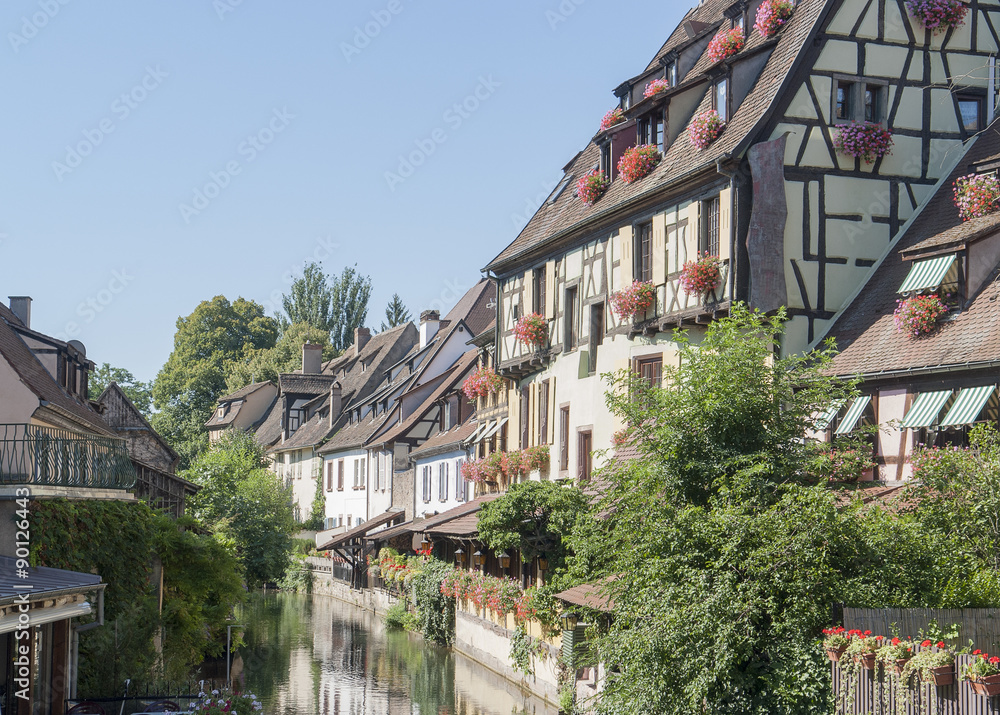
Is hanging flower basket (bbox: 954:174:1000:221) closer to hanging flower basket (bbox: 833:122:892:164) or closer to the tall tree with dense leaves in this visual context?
hanging flower basket (bbox: 833:122:892:164)

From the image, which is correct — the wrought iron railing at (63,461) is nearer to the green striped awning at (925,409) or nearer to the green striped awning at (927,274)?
the green striped awning at (925,409)

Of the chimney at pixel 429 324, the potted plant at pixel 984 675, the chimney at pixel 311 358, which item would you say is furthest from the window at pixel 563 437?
the chimney at pixel 311 358

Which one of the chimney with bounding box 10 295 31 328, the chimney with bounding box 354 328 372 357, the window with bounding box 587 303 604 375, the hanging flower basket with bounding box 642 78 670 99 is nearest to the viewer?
the hanging flower basket with bounding box 642 78 670 99

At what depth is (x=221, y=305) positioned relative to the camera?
2968 inches

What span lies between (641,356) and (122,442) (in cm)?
935

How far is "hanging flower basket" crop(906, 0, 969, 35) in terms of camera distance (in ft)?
64.6

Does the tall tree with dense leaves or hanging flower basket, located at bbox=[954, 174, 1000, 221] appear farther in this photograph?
the tall tree with dense leaves

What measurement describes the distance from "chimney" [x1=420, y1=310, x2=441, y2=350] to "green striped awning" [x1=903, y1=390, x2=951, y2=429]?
34907 millimetres

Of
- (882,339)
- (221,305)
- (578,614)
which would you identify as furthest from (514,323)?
(221,305)

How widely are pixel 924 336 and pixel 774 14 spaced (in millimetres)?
7096

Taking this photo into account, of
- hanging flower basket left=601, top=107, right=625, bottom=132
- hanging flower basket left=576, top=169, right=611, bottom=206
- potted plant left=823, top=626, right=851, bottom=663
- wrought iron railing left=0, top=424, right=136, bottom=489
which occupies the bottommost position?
potted plant left=823, top=626, right=851, bottom=663

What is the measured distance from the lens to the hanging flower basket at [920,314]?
16.7 meters

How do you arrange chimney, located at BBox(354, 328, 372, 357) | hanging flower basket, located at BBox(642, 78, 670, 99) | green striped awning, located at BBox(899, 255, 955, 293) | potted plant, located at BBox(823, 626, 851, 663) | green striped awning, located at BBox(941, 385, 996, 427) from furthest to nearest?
chimney, located at BBox(354, 328, 372, 357) < hanging flower basket, located at BBox(642, 78, 670, 99) < green striped awning, located at BBox(899, 255, 955, 293) < green striped awning, located at BBox(941, 385, 996, 427) < potted plant, located at BBox(823, 626, 851, 663)

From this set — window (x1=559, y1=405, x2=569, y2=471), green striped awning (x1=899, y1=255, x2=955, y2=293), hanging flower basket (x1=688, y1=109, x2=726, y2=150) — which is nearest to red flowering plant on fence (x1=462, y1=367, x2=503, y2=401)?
window (x1=559, y1=405, x2=569, y2=471)
